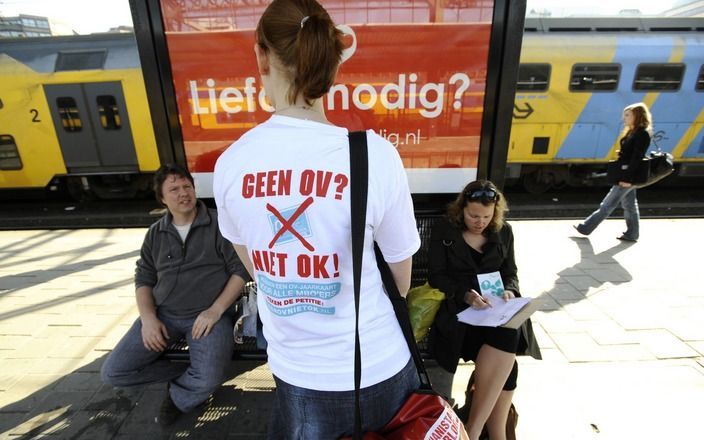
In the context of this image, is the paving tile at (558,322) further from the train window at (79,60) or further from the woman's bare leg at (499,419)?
the train window at (79,60)

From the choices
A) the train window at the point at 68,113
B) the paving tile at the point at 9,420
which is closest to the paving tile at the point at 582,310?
the paving tile at the point at 9,420

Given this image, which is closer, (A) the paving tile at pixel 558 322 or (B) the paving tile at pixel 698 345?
(B) the paving tile at pixel 698 345

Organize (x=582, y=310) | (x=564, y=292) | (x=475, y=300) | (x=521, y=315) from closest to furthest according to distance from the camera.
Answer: (x=521, y=315)
(x=475, y=300)
(x=582, y=310)
(x=564, y=292)

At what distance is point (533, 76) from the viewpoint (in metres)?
7.45

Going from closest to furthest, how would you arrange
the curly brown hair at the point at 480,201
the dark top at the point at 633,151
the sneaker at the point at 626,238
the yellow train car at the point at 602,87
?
1. the curly brown hair at the point at 480,201
2. the dark top at the point at 633,151
3. the sneaker at the point at 626,238
4. the yellow train car at the point at 602,87

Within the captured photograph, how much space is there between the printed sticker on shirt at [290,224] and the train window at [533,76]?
25.0ft

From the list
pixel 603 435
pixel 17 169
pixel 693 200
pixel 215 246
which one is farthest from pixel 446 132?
pixel 17 169

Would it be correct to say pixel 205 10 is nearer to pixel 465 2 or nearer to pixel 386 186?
pixel 465 2

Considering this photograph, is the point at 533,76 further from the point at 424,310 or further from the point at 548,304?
the point at 424,310

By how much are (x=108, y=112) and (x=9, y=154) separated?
6.92ft

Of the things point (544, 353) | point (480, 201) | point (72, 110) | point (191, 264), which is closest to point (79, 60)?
point (72, 110)

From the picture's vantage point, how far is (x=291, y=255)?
100cm

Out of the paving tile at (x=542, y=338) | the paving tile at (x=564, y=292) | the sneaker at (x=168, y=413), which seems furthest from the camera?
the paving tile at (x=564, y=292)

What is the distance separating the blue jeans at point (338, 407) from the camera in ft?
3.72
